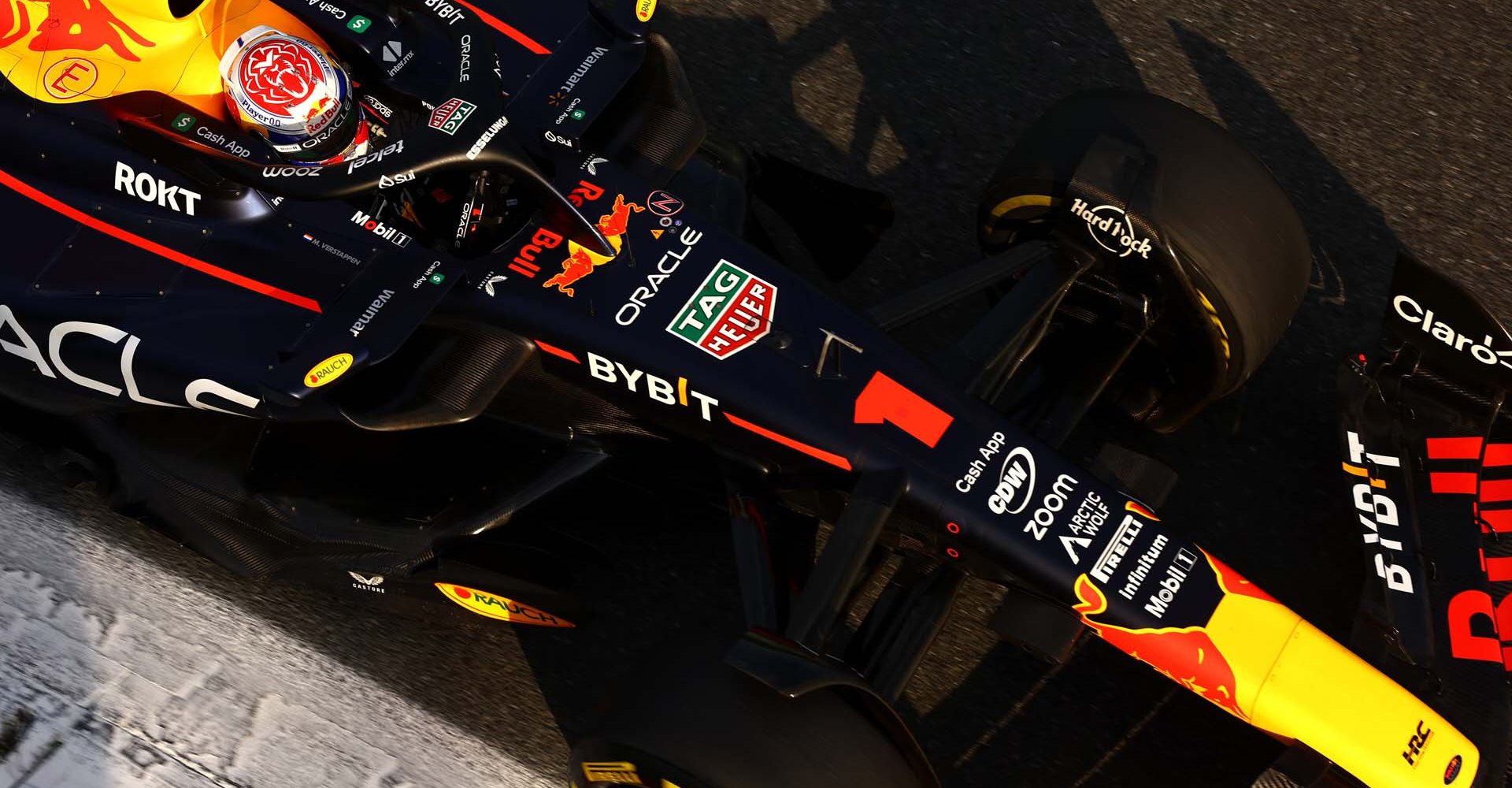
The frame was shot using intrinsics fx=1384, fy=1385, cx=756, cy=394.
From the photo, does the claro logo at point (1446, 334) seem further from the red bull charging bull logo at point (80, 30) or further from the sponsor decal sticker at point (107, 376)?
the red bull charging bull logo at point (80, 30)

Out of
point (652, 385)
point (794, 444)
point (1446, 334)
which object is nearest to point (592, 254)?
point (652, 385)

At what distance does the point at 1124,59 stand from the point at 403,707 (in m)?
3.73

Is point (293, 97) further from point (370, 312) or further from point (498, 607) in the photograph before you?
point (498, 607)

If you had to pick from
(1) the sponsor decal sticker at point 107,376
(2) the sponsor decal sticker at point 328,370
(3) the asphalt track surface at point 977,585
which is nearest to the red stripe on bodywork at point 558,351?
(2) the sponsor decal sticker at point 328,370

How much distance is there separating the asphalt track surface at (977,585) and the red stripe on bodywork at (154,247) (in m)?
0.84

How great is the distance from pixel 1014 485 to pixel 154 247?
8.12 feet

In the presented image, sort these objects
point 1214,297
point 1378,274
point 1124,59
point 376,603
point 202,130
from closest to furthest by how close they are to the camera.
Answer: point 202,130, point 1214,297, point 376,603, point 1378,274, point 1124,59

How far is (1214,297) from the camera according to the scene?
3.92 meters

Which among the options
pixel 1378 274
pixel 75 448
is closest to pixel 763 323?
pixel 75 448

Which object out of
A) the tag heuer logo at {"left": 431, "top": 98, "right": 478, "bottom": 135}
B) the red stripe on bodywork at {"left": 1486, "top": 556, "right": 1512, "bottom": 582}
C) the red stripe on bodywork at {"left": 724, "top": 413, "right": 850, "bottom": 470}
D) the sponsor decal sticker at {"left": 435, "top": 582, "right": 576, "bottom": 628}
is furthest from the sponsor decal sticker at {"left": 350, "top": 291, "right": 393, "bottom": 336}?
the red stripe on bodywork at {"left": 1486, "top": 556, "right": 1512, "bottom": 582}

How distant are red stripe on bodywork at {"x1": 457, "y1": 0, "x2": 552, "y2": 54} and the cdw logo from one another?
2.02 ft

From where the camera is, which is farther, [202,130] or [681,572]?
[681,572]

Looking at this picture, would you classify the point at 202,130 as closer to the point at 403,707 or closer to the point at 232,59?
the point at 232,59

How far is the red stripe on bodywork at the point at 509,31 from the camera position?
4.24m
